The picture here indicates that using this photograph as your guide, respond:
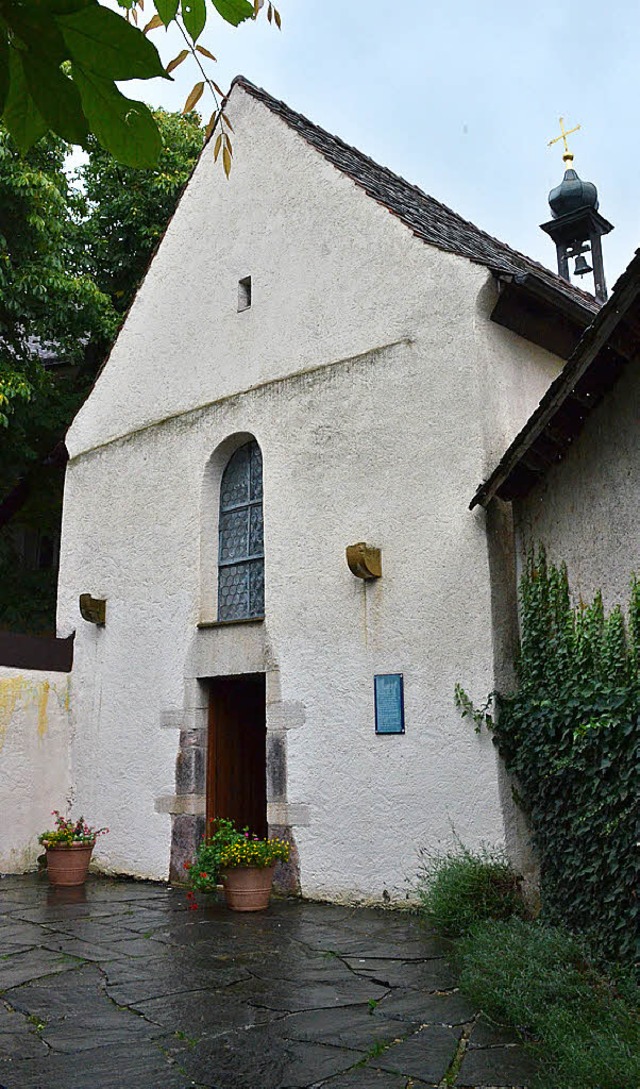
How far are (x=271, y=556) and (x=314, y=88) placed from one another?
6.73 m

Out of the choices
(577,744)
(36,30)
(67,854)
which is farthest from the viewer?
(67,854)

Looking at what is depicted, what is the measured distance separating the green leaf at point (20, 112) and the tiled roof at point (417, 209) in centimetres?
648

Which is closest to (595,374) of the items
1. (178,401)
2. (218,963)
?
(218,963)

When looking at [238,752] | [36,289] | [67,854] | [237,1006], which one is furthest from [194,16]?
[36,289]

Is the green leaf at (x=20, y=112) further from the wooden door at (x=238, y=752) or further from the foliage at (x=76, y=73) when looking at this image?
the wooden door at (x=238, y=752)

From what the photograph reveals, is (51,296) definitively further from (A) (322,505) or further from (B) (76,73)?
(B) (76,73)

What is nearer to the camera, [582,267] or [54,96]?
[54,96]

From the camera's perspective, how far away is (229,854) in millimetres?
7324

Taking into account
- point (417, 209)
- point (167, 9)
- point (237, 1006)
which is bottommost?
point (237, 1006)

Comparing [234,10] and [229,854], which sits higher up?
[234,10]

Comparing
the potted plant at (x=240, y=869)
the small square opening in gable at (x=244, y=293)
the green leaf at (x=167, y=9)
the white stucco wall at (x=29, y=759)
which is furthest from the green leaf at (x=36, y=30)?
the white stucco wall at (x=29, y=759)

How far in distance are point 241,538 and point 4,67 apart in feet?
26.3

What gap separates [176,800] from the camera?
8828 mm

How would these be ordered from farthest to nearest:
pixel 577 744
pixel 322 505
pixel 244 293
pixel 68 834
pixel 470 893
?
1. pixel 244 293
2. pixel 68 834
3. pixel 322 505
4. pixel 470 893
5. pixel 577 744
